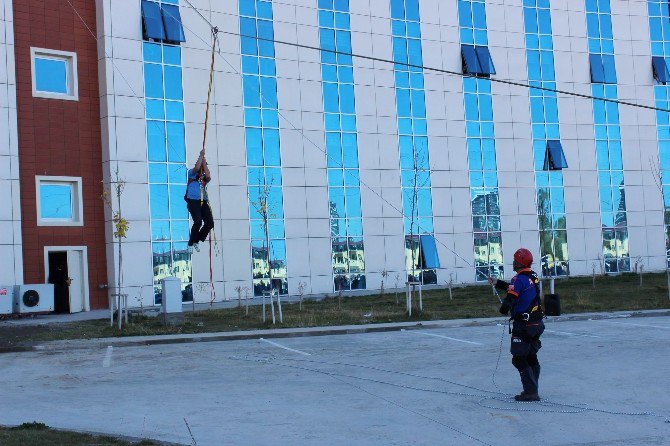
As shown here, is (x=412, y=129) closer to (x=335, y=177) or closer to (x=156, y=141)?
(x=335, y=177)

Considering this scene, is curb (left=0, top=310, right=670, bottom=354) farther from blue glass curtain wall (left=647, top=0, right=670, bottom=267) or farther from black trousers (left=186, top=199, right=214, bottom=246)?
blue glass curtain wall (left=647, top=0, right=670, bottom=267)

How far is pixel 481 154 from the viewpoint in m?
49.2

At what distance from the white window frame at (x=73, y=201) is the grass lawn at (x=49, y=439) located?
1068 inches

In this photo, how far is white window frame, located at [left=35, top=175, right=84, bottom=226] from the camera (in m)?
35.7

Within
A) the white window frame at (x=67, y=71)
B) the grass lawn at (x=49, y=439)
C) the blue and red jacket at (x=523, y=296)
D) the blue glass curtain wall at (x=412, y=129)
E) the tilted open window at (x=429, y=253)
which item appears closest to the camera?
the grass lawn at (x=49, y=439)

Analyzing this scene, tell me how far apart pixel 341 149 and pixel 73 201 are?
13.6m

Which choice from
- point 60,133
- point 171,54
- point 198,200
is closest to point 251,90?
point 171,54

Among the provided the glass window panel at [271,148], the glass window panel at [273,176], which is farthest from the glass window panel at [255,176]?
the glass window panel at [271,148]

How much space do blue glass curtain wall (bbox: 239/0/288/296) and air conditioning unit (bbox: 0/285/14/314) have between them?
1150 cm

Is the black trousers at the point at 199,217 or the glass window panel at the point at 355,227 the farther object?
the glass window panel at the point at 355,227

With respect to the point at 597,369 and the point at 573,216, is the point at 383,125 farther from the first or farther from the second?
the point at 597,369

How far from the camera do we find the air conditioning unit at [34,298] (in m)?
34.0

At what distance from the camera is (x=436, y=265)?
4775 centimetres

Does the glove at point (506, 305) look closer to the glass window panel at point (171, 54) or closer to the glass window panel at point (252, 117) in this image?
the glass window panel at point (171, 54)
